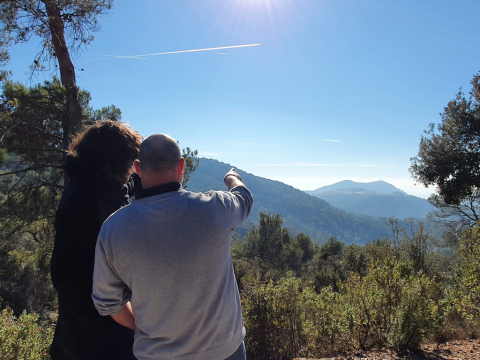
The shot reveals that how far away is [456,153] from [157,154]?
36.1 ft

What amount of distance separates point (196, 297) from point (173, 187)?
1.63 ft

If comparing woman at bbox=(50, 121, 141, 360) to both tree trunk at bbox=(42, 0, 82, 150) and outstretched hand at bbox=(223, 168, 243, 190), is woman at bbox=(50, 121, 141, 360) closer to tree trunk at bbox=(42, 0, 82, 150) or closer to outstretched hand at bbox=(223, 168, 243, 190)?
outstretched hand at bbox=(223, 168, 243, 190)

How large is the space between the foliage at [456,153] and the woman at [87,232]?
1077 cm

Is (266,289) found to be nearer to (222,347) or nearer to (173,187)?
(222,347)

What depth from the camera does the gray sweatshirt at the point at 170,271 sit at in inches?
40.8

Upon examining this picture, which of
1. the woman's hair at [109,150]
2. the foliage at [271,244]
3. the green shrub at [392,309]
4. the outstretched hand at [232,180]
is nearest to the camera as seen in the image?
the woman's hair at [109,150]

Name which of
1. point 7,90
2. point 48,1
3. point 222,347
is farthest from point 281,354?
point 48,1

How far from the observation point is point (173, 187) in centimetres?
117

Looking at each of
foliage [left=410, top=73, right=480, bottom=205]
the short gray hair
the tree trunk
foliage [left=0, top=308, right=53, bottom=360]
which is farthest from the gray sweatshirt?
foliage [left=410, top=73, right=480, bottom=205]

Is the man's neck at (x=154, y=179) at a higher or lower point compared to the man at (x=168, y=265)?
higher

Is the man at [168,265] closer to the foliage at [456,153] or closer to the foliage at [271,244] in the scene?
the foliage at [456,153]

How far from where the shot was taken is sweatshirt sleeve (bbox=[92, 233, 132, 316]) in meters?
1.06

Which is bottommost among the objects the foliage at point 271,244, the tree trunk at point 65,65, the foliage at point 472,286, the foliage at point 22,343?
the foliage at point 271,244

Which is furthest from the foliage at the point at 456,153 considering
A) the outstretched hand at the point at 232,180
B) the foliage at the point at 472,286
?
the outstretched hand at the point at 232,180
